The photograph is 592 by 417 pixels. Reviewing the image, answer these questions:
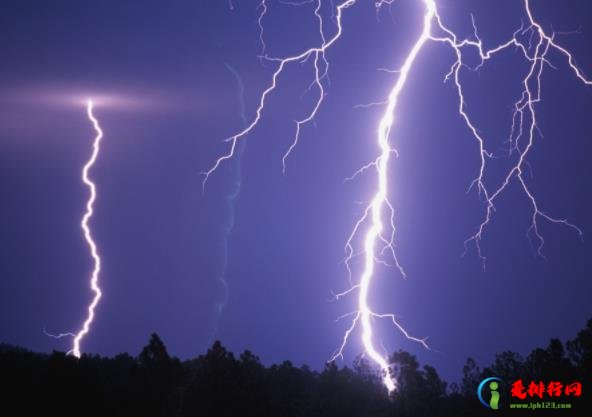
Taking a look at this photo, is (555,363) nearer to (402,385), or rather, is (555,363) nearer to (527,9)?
(402,385)

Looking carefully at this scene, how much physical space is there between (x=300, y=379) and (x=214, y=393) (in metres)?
8.73

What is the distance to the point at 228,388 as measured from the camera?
12.3 m

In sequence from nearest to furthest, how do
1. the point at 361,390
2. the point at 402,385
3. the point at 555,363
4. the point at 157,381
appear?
the point at 157,381 < the point at 555,363 < the point at 402,385 < the point at 361,390

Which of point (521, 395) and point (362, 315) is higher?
point (362, 315)

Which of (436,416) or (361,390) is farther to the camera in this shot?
(361,390)

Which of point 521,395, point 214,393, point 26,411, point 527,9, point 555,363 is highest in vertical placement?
point 527,9

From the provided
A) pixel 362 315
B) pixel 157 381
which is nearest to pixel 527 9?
pixel 362 315

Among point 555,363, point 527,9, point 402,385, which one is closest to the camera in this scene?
point 527,9

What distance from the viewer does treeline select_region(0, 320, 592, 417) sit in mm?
10234

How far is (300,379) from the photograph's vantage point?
20.0 metres

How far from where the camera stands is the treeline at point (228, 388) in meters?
10.2
